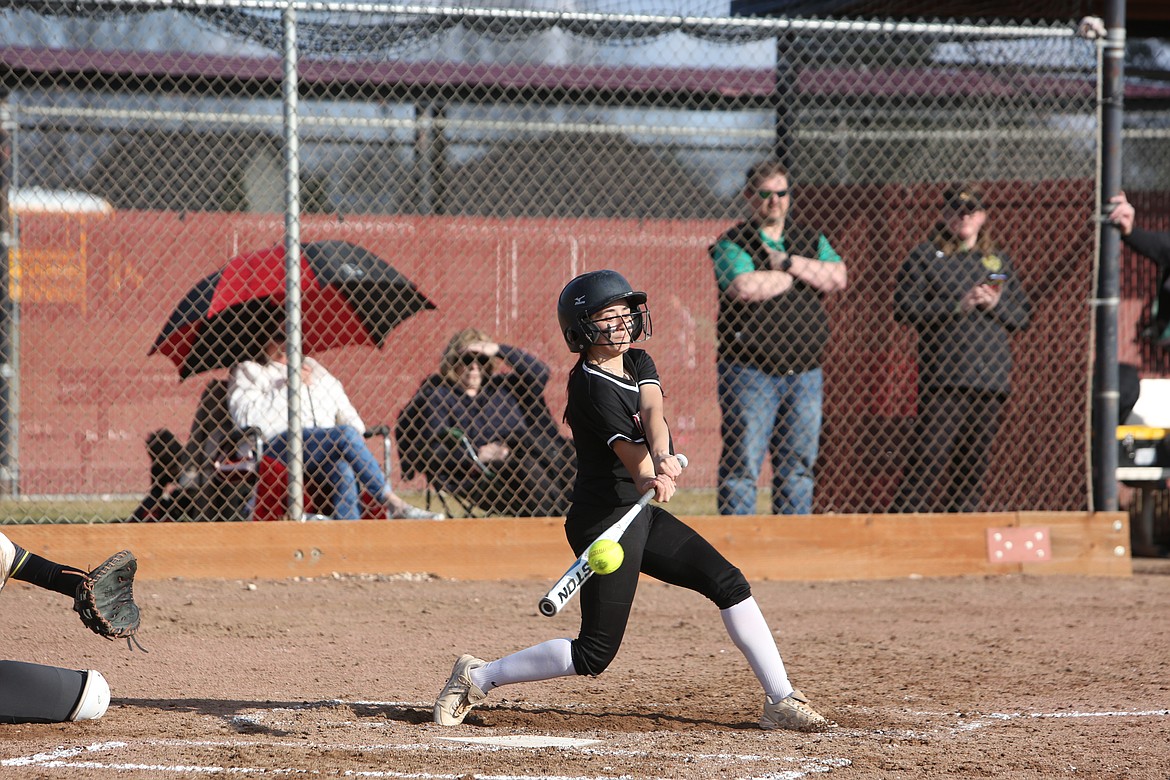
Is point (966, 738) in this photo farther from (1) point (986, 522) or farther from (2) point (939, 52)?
(2) point (939, 52)

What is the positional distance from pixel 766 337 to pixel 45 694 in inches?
164

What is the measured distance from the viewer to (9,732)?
3820mm

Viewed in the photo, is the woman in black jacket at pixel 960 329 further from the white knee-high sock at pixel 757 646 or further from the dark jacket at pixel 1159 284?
the white knee-high sock at pixel 757 646

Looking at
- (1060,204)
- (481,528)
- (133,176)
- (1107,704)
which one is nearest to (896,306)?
(1060,204)

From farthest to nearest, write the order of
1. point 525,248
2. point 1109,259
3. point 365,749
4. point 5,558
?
point 525,248 < point 1109,259 < point 5,558 < point 365,749

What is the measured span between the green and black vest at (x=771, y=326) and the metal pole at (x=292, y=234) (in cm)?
224

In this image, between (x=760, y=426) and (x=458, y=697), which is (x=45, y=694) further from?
(x=760, y=426)

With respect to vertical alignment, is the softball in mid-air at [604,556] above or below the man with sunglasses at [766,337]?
below

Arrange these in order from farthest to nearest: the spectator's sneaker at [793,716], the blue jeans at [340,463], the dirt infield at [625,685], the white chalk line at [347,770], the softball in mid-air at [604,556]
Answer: the blue jeans at [340,463]
the spectator's sneaker at [793,716]
the softball in mid-air at [604,556]
the dirt infield at [625,685]
the white chalk line at [347,770]

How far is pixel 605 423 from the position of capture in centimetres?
387

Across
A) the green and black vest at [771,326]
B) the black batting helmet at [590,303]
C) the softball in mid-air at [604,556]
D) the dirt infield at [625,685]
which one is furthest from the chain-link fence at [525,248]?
the softball in mid-air at [604,556]

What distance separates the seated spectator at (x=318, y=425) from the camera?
6.75 m

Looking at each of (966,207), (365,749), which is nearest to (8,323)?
(365,749)

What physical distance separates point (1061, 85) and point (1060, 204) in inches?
→ 34.2
